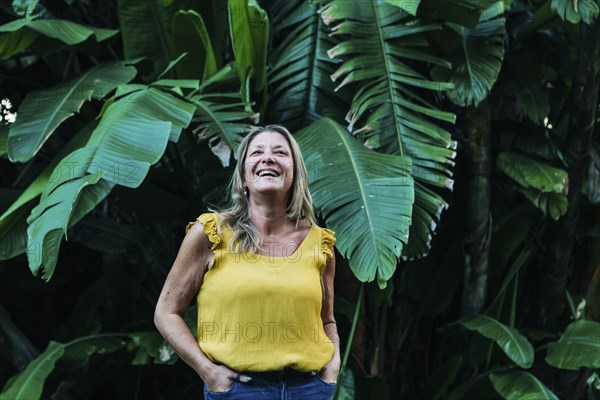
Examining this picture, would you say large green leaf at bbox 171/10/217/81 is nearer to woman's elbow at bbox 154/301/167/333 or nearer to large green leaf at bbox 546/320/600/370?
woman's elbow at bbox 154/301/167/333

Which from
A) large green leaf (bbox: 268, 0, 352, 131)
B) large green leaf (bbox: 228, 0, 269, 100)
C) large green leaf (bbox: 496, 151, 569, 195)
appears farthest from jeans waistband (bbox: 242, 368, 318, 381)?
large green leaf (bbox: 496, 151, 569, 195)

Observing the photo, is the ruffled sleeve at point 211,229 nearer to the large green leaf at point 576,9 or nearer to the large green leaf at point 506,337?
the large green leaf at point 506,337

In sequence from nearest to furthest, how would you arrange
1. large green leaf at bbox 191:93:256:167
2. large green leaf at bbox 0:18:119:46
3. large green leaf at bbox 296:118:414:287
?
large green leaf at bbox 296:118:414:287, large green leaf at bbox 191:93:256:167, large green leaf at bbox 0:18:119:46

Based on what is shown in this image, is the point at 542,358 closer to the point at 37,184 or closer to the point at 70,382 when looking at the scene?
the point at 70,382

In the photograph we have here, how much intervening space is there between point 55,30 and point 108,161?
1587 millimetres

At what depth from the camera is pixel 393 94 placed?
4.56m

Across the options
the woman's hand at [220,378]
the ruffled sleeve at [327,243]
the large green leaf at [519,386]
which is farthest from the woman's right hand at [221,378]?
the large green leaf at [519,386]

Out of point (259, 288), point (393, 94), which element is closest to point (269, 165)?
point (259, 288)

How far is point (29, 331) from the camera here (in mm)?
6148

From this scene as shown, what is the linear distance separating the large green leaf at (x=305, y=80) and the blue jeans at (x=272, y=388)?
2.47 m

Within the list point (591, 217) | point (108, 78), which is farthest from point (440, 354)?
point (108, 78)

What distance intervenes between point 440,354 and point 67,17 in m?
3.27

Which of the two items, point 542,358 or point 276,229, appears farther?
point 542,358

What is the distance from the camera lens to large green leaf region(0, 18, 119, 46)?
464cm
